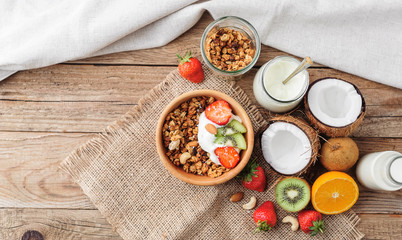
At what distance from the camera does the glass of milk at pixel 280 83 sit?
3.45 ft

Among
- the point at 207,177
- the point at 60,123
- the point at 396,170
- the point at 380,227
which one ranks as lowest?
the point at 380,227

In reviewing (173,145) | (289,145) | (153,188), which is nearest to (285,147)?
(289,145)

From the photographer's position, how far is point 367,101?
3.94ft

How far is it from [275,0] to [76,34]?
717 millimetres

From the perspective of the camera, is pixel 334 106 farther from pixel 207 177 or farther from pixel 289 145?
pixel 207 177

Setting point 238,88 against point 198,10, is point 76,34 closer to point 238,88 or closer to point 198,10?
point 198,10

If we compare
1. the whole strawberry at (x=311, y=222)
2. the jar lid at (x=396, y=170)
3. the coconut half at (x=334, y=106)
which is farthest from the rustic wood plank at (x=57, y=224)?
the jar lid at (x=396, y=170)

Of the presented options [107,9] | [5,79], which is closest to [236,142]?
[107,9]

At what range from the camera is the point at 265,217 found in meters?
1.12

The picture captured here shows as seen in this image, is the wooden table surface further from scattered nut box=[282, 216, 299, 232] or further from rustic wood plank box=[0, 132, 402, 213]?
scattered nut box=[282, 216, 299, 232]

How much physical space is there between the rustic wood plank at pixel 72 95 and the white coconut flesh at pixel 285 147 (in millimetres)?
447

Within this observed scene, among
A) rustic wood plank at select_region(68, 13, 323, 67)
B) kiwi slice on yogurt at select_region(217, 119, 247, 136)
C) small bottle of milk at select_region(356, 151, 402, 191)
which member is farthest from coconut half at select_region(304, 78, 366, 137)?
rustic wood plank at select_region(68, 13, 323, 67)

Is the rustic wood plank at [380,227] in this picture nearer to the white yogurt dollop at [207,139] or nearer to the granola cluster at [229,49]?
the white yogurt dollop at [207,139]

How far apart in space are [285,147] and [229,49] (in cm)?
38
